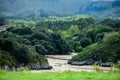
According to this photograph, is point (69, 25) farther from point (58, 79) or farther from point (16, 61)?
point (58, 79)

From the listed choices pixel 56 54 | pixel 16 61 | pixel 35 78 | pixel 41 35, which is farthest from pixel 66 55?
pixel 35 78

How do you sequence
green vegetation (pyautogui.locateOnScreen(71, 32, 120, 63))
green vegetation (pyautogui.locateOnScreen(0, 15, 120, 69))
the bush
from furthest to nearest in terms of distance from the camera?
the bush
green vegetation (pyautogui.locateOnScreen(71, 32, 120, 63))
green vegetation (pyautogui.locateOnScreen(0, 15, 120, 69))

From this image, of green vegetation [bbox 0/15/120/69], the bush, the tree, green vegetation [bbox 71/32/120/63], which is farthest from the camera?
the tree

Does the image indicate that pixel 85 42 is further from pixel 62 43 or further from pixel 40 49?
pixel 40 49

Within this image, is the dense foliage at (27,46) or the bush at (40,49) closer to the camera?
the dense foliage at (27,46)

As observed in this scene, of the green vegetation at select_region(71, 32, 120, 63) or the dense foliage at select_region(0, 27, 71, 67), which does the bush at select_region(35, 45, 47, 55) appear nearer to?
the dense foliage at select_region(0, 27, 71, 67)

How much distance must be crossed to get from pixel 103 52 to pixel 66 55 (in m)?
22.4

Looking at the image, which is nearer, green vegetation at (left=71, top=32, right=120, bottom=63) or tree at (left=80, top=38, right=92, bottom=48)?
green vegetation at (left=71, top=32, right=120, bottom=63)

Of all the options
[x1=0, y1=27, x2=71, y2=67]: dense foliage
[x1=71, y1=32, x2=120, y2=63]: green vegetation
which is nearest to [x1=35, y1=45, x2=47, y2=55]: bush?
[x1=0, y1=27, x2=71, y2=67]: dense foliage

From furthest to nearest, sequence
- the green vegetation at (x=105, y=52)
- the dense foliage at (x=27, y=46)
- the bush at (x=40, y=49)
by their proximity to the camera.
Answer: the bush at (x=40, y=49) → the green vegetation at (x=105, y=52) → the dense foliage at (x=27, y=46)

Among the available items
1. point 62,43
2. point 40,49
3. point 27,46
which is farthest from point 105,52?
point 62,43

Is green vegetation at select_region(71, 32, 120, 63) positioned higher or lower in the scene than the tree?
lower

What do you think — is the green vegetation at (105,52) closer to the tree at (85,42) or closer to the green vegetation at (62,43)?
the green vegetation at (62,43)

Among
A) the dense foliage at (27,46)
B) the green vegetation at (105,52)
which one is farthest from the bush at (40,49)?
Result: the green vegetation at (105,52)
